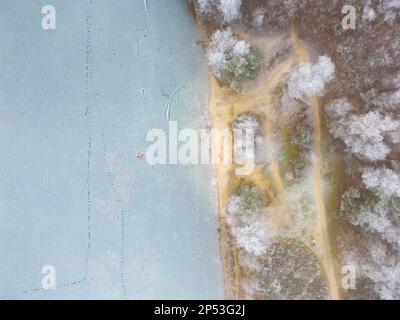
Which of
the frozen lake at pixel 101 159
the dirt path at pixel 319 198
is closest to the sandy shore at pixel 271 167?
the dirt path at pixel 319 198

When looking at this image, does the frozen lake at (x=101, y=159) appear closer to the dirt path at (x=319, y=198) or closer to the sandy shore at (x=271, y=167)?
the sandy shore at (x=271, y=167)

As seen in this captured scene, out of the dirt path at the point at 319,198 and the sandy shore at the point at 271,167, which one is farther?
the sandy shore at the point at 271,167

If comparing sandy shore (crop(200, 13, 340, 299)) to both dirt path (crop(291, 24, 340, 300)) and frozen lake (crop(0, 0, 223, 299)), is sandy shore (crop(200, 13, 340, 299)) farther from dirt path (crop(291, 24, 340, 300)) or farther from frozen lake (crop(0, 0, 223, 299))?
frozen lake (crop(0, 0, 223, 299))

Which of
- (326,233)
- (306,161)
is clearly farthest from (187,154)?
(326,233)

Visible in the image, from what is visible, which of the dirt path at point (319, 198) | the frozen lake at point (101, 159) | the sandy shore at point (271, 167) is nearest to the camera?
the dirt path at point (319, 198)

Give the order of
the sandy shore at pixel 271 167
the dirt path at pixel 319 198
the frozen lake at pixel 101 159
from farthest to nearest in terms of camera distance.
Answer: the frozen lake at pixel 101 159 → the sandy shore at pixel 271 167 → the dirt path at pixel 319 198

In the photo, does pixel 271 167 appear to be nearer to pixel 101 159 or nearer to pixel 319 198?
pixel 319 198

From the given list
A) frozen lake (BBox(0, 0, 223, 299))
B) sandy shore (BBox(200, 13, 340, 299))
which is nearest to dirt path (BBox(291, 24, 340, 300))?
sandy shore (BBox(200, 13, 340, 299))
